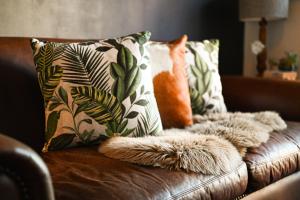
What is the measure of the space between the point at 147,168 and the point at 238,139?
1.42ft

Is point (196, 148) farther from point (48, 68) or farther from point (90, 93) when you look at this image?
point (48, 68)

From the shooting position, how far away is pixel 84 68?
145cm

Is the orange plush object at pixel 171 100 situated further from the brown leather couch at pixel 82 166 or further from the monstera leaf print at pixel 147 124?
the brown leather couch at pixel 82 166

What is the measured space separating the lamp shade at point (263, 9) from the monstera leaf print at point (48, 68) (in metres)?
1.51

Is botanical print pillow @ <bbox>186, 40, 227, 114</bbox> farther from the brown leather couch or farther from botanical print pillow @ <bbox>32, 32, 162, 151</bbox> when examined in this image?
botanical print pillow @ <bbox>32, 32, 162, 151</bbox>

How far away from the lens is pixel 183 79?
1.87 m

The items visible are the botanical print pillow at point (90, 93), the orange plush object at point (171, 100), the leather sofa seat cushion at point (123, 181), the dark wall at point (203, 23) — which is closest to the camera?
the leather sofa seat cushion at point (123, 181)

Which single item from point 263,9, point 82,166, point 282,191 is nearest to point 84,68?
point 82,166

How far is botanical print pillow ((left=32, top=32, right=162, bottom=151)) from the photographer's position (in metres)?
1.41

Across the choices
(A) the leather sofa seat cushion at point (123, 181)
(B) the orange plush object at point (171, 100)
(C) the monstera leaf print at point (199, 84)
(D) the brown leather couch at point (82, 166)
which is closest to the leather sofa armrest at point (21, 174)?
(D) the brown leather couch at point (82, 166)

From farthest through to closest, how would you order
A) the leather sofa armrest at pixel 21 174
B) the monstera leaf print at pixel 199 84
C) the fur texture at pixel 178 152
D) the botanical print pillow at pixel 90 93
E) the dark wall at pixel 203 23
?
1. the dark wall at pixel 203 23
2. the monstera leaf print at pixel 199 84
3. the botanical print pillow at pixel 90 93
4. the fur texture at pixel 178 152
5. the leather sofa armrest at pixel 21 174

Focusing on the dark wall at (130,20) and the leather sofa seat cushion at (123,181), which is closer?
the leather sofa seat cushion at (123,181)

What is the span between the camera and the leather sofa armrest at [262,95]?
6.62 feet

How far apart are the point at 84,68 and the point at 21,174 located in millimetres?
763
